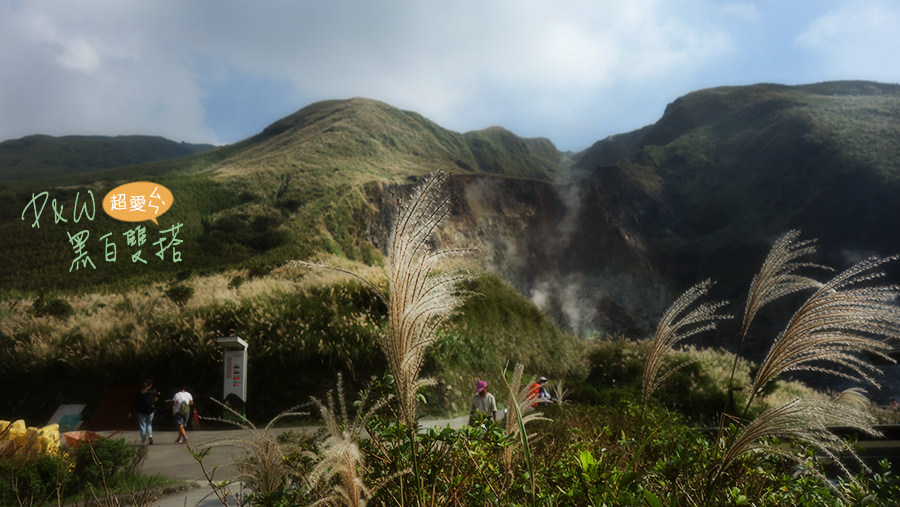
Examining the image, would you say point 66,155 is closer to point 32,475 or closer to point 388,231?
point 388,231

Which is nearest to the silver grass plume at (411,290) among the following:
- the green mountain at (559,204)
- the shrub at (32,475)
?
the shrub at (32,475)

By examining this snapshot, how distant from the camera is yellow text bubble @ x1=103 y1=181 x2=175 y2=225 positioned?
26391 millimetres

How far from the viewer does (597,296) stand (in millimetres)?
49781

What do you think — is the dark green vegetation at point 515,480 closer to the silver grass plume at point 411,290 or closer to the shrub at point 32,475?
the silver grass plume at point 411,290

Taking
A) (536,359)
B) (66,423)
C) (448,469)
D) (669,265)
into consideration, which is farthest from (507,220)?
(448,469)

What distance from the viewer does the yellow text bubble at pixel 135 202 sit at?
26.4 meters

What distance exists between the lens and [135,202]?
2564 cm

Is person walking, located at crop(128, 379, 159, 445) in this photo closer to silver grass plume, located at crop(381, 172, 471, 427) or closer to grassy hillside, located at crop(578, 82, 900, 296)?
silver grass plume, located at crop(381, 172, 471, 427)

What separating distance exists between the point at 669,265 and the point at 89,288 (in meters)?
53.5

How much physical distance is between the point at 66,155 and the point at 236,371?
395 feet

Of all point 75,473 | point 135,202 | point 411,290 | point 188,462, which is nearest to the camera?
point 411,290

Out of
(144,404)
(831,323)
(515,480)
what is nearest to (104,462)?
(144,404)

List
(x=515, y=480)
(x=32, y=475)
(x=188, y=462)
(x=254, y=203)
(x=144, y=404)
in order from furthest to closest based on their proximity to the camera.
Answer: (x=254, y=203)
(x=144, y=404)
(x=188, y=462)
(x=32, y=475)
(x=515, y=480)

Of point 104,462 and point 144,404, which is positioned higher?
point 104,462
